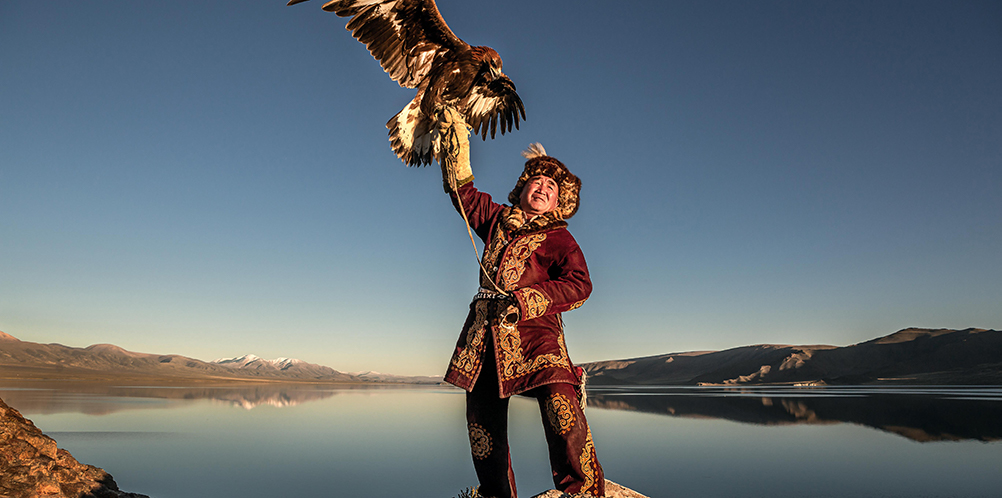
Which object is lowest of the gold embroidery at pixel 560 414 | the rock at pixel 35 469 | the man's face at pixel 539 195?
the rock at pixel 35 469

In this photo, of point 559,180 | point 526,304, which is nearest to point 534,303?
point 526,304

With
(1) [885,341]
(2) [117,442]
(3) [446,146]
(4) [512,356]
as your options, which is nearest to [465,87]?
(3) [446,146]

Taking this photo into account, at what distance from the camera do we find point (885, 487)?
24.6 ft

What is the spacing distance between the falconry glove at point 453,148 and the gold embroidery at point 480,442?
1.31 m

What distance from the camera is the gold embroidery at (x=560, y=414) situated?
8.46 feet

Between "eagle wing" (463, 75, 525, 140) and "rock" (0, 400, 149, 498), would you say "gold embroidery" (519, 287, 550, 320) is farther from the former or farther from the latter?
"rock" (0, 400, 149, 498)

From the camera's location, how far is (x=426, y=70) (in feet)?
9.83

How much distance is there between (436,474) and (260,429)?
782cm

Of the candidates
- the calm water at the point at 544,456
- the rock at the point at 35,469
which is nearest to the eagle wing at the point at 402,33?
the rock at the point at 35,469

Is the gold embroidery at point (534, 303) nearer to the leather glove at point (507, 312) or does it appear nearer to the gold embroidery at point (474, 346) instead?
the leather glove at point (507, 312)

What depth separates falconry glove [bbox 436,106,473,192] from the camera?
120 inches

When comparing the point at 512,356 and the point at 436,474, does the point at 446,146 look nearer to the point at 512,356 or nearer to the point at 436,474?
the point at 512,356

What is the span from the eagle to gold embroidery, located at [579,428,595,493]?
68.6 inches

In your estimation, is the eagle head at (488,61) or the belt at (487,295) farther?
the eagle head at (488,61)
